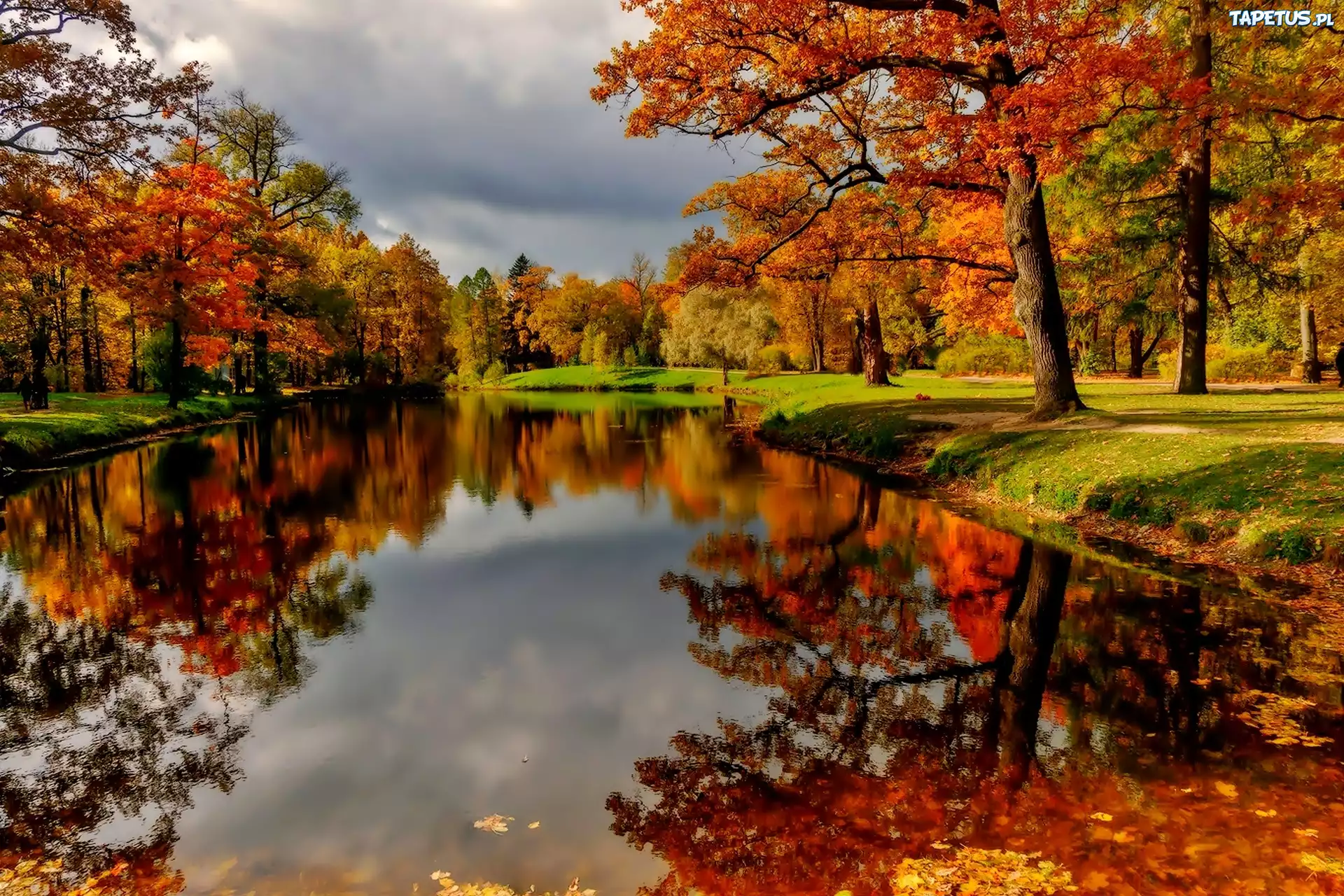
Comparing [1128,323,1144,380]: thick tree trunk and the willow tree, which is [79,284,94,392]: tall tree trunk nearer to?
the willow tree

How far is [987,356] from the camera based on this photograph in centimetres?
5028

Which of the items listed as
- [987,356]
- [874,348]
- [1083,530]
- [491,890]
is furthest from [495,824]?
[987,356]

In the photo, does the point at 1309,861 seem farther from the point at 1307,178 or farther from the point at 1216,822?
the point at 1307,178

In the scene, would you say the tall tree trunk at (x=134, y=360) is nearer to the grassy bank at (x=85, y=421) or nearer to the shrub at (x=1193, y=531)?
the grassy bank at (x=85, y=421)

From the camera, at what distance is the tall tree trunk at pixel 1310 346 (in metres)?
28.3

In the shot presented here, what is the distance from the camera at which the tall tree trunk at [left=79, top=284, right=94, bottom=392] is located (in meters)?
35.2

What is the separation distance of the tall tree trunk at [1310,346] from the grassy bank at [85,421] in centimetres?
4465

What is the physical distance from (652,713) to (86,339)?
4594 cm

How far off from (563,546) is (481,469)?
10079mm

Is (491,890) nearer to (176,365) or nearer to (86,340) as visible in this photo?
(176,365)

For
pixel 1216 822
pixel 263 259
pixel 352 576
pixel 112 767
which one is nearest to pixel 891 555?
pixel 1216 822

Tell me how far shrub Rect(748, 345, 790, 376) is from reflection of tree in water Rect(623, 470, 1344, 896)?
175 feet

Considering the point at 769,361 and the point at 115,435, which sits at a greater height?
the point at 769,361

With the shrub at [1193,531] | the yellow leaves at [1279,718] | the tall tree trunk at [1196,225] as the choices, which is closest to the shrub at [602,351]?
the tall tree trunk at [1196,225]
